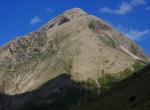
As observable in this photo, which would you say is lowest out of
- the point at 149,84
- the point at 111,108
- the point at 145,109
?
the point at 145,109

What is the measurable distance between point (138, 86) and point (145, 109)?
10148 cm

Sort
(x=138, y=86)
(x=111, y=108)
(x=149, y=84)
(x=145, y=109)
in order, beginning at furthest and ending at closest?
(x=138, y=86)
(x=149, y=84)
(x=111, y=108)
(x=145, y=109)

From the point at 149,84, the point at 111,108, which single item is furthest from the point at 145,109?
the point at 149,84

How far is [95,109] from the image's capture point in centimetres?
19100

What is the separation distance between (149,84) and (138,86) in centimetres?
1291

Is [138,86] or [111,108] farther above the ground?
[138,86]

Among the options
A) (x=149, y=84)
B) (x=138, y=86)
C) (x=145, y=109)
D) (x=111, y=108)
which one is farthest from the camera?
(x=138, y=86)

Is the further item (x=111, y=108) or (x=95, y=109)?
(x=95, y=109)

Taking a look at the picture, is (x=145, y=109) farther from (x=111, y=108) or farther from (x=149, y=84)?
(x=149, y=84)

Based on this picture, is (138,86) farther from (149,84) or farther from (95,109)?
(95,109)

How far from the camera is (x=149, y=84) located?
18538 cm

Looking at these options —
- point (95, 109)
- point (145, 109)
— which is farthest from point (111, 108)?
point (145, 109)

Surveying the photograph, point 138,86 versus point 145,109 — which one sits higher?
point 138,86

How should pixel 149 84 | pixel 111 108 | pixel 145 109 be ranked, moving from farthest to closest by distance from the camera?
1. pixel 149 84
2. pixel 111 108
3. pixel 145 109
